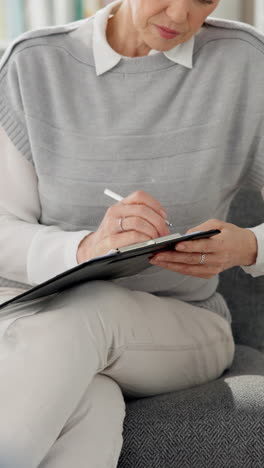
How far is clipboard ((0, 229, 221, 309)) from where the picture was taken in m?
1.01

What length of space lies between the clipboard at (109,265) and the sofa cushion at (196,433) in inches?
8.5

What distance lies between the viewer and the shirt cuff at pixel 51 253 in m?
1.29

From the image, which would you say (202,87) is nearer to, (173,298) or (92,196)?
(92,196)

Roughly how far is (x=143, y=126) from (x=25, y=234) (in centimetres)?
29

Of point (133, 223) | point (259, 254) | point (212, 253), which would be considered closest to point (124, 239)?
point (133, 223)

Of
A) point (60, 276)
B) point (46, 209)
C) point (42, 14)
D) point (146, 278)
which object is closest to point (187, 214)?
point (146, 278)

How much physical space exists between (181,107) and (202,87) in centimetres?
5

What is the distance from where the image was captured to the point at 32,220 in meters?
1.46

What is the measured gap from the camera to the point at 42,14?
263cm

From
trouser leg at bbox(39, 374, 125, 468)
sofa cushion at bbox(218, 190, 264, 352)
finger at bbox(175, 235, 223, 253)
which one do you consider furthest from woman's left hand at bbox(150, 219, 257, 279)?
sofa cushion at bbox(218, 190, 264, 352)

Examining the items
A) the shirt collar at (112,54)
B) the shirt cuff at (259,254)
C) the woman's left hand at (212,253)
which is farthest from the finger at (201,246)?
the shirt collar at (112,54)

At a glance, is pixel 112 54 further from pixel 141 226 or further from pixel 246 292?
pixel 246 292

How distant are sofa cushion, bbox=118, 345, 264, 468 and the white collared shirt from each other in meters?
0.27

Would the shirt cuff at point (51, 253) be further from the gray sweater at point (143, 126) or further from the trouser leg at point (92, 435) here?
the trouser leg at point (92, 435)
